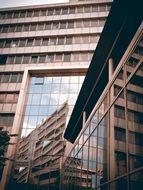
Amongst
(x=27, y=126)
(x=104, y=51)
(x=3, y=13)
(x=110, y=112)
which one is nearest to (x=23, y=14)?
(x=3, y=13)

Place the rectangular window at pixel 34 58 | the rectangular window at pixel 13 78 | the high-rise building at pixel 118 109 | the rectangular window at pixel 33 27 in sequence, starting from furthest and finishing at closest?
the rectangular window at pixel 33 27
the rectangular window at pixel 34 58
the rectangular window at pixel 13 78
the high-rise building at pixel 118 109

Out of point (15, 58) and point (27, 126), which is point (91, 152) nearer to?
point (27, 126)

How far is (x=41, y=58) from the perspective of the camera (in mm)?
35531

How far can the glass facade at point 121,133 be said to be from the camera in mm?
6657

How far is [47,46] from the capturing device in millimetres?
36188

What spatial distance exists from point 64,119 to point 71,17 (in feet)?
58.0

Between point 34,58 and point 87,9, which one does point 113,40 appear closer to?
point 34,58

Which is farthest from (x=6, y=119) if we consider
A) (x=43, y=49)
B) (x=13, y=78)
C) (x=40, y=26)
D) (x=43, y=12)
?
(x=43, y=12)

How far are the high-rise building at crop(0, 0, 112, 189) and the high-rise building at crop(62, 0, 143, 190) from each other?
16.0m

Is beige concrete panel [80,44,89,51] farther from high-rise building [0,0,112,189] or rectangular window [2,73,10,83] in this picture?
rectangular window [2,73,10,83]

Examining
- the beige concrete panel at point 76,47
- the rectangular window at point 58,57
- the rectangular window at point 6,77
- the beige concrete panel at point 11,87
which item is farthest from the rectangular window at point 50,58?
the rectangular window at point 6,77

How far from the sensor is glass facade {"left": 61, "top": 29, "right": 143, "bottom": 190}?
666cm

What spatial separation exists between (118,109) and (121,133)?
45.1 inches

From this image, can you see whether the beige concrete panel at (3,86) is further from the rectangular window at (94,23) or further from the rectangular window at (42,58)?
the rectangular window at (94,23)
